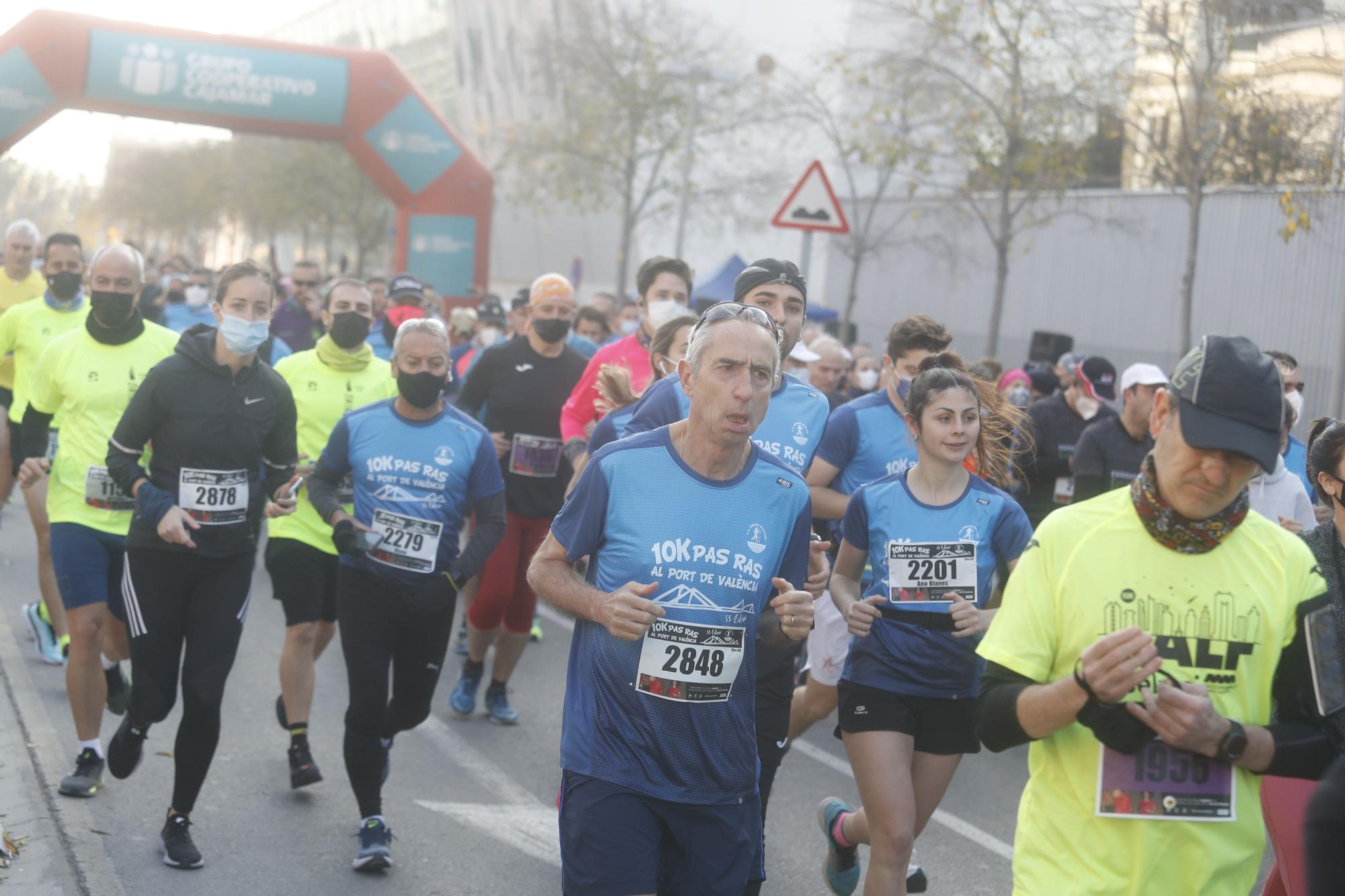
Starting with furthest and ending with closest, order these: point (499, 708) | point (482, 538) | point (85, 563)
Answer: point (499, 708), point (85, 563), point (482, 538)

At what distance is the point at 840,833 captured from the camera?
5.52m

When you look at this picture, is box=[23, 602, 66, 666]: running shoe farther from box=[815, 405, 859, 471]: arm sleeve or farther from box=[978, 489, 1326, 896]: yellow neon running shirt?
box=[978, 489, 1326, 896]: yellow neon running shirt

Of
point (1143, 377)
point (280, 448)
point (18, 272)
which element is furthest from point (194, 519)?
point (18, 272)

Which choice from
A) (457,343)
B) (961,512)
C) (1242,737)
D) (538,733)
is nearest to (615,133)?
(457,343)

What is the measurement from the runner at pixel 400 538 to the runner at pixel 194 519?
315mm

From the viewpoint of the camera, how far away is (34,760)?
6375 mm

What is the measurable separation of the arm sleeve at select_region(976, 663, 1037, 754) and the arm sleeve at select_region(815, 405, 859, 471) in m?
2.75

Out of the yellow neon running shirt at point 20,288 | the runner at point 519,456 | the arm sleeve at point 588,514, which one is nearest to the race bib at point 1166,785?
the arm sleeve at point 588,514

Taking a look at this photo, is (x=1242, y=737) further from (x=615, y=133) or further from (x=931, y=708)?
(x=615, y=133)

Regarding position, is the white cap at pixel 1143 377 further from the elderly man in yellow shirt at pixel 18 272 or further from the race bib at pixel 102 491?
the elderly man in yellow shirt at pixel 18 272

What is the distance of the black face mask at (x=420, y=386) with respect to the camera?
5.90 meters

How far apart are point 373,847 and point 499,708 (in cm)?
244

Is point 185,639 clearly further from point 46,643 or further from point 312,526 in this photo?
point 46,643

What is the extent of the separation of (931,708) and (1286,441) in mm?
3246
